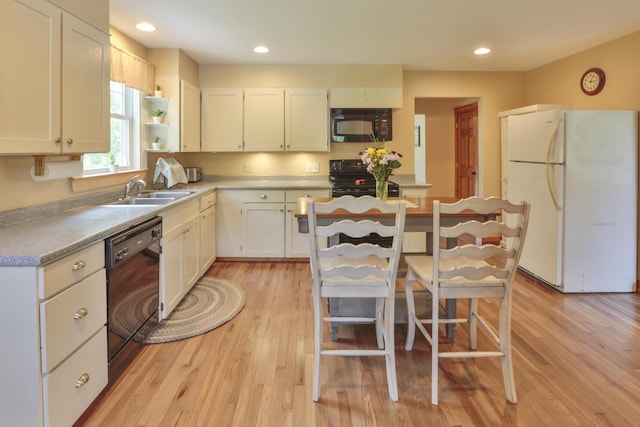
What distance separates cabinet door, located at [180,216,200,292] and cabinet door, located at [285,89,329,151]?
5.40ft

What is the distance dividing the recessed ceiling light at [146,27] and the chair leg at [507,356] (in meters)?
3.43

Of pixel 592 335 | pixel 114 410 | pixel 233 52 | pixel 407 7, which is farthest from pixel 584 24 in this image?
pixel 114 410

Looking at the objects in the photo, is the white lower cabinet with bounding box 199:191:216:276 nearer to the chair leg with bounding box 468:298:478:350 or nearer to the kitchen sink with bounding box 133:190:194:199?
the kitchen sink with bounding box 133:190:194:199

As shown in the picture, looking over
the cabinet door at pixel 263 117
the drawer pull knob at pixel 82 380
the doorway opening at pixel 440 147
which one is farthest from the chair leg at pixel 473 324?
the doorway opening at pixel 440 147

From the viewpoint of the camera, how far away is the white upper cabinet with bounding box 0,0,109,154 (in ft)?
6.32

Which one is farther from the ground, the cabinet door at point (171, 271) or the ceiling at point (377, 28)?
the ceiling at point (377, 28)

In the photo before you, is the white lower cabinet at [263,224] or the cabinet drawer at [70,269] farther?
the white lower cabinet at [263,224]

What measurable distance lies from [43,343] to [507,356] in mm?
2076

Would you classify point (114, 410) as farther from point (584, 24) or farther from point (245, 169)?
point (584, 24)

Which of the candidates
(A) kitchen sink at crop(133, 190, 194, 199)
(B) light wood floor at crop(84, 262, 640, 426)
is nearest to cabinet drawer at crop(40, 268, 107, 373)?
(B) light wood floor at crop(84, 262, 640, 426)

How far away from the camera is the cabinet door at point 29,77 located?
6.24ft

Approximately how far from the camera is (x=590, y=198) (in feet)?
12.6

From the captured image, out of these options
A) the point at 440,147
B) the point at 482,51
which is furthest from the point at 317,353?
the point at 440,147

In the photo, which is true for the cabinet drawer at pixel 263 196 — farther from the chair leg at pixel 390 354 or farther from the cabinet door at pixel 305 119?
the chair leg at pixel 390 354
